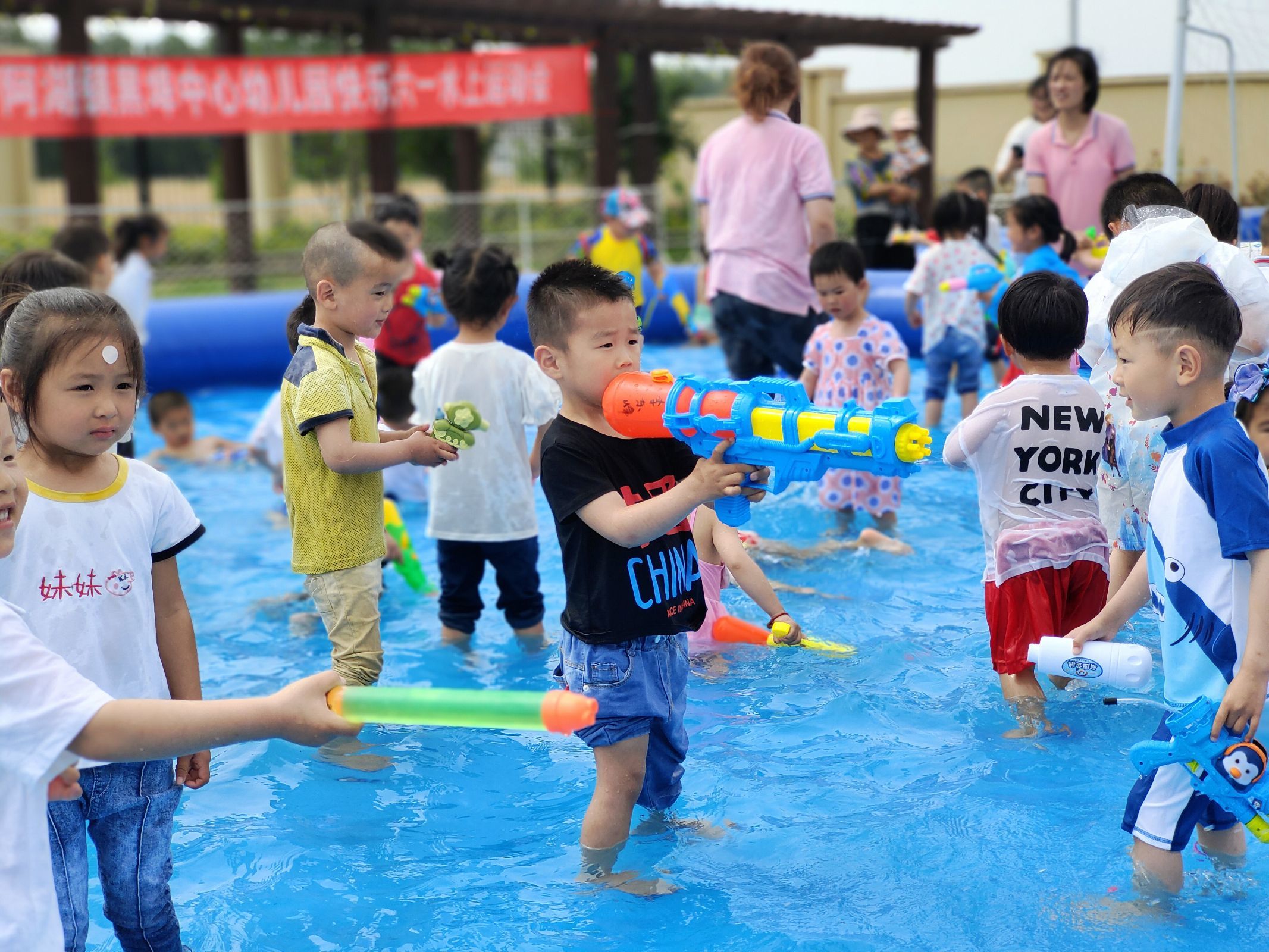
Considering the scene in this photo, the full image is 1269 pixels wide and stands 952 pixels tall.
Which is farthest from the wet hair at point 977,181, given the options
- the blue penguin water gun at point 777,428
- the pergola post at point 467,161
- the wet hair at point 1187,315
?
the pergola post at point 467,161

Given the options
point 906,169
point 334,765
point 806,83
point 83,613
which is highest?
point 806,83

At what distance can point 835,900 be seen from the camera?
10.1ft

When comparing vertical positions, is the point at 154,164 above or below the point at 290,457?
above

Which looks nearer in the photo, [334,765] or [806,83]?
[334,765]

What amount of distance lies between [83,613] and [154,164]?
111ft

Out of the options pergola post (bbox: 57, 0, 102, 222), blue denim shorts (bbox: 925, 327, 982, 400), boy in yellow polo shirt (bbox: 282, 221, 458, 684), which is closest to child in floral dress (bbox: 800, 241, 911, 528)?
blue denim shorts (bbox: 925, 327, 982, 400)

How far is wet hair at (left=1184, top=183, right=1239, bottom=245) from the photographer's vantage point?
167 inches

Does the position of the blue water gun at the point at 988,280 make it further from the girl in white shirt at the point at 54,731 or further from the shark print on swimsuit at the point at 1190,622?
the girl in white shirt at the point at 54,731

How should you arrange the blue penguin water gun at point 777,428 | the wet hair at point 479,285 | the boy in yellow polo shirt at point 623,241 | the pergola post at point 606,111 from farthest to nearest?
the pergola post at point 606,111
the boy in yellow polo shirt at point 623,241
the wet hair at point 479,285
the blue penguin water gun at point 777,428

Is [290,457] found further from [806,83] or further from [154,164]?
[154,164]

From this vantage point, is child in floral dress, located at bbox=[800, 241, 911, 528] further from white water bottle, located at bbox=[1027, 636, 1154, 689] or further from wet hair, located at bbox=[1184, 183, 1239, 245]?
white water bottle, located at bbox=[1027, 636, 1154, 689]

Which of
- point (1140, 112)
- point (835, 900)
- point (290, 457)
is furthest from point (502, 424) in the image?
point (1140, 112)

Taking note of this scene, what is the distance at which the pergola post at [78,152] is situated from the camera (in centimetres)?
1304

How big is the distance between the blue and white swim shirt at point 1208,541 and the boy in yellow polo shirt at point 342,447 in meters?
2.07
